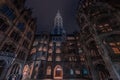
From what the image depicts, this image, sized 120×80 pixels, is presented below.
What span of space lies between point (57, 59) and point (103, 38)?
641 inches

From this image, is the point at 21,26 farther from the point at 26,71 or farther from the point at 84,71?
the point at 84,71

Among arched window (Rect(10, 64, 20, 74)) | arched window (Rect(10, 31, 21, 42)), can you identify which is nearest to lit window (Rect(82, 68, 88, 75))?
arched window (Rect(10, 64, 20, 74))

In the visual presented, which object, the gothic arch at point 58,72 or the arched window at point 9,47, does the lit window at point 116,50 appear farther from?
the arched window at point 9,47

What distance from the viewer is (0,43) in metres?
21.2

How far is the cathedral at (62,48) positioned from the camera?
68.0ft

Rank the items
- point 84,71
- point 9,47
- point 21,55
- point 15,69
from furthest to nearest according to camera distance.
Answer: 1. point 21,55
2. point 84,71
3. point 15,69
4. point 9,47

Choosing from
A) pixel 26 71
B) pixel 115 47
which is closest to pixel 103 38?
pixel 115 47

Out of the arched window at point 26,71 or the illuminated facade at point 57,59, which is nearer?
the illuminated facade at point 57,59

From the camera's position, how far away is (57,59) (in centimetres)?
2984

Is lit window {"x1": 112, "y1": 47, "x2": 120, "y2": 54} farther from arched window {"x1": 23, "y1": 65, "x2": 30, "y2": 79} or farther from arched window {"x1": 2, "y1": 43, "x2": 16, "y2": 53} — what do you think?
arched window {"x1": 2, "y1": 43, "x2": 16, "y2": 53}

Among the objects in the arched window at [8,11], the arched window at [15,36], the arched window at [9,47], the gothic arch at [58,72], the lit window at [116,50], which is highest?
the arched window at [8,11]

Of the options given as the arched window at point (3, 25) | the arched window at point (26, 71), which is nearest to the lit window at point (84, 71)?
the arched window at point (26, 71)

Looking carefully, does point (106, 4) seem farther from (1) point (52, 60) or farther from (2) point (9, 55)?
(2) point (9, 55)

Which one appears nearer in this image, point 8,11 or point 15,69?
point 8,11
